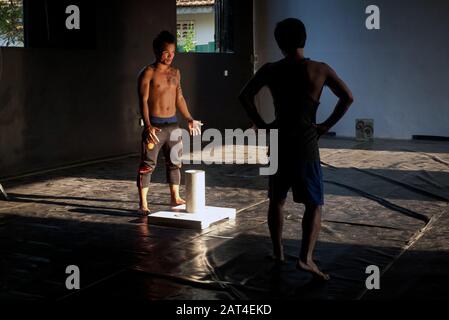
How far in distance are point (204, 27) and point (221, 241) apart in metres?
7.32

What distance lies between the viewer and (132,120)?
9.65 metres

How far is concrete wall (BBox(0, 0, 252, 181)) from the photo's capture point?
309 inches

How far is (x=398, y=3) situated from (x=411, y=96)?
5.26 ft

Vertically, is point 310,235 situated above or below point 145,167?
below

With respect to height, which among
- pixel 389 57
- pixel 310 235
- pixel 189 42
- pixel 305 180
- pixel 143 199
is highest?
pixel 189 42

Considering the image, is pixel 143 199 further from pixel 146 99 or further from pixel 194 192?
pixel 146 99

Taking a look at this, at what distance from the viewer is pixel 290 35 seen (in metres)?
3.77

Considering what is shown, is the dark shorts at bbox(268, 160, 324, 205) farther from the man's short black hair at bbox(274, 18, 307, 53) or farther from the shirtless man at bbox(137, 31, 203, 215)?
the shirtless man at bbox(137, 31, 203, 215)

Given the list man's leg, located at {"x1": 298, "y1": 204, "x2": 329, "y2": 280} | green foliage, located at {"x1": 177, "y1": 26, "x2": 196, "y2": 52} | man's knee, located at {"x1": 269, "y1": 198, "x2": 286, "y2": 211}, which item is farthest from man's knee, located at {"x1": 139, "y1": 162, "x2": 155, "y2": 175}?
green foliage, located at {"x1": 177, "y1": 26, "x2": 196, "y2": 52}

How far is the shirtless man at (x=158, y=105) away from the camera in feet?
17.9

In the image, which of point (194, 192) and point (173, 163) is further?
point (173, 163)

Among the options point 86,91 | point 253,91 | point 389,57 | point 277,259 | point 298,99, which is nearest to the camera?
point 298,99

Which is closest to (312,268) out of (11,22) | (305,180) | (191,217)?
(305,180)
